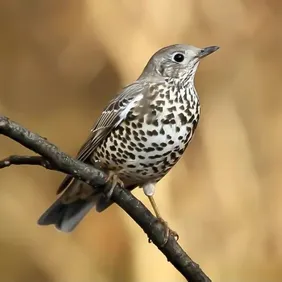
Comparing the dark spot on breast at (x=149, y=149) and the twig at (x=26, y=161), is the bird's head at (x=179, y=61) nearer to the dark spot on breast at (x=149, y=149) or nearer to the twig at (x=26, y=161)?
the dark spot on breast at (x=149, y=149)

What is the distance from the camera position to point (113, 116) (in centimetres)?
115

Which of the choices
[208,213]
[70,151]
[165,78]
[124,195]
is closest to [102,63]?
[70,151]

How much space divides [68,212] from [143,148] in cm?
27

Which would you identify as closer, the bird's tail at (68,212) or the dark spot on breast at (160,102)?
the dark spot on breast at (160,102)

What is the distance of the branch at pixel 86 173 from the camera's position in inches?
29.3

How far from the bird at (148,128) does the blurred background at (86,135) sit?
680 millimetres

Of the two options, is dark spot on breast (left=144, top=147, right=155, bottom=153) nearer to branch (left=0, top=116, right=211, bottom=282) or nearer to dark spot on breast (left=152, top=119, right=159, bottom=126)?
dark spot on breast (left=152, top=119, right=159, bottom=126)

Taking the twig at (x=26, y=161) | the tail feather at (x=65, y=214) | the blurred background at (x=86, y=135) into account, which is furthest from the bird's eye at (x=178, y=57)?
the blurred background at (x=86, y=135)

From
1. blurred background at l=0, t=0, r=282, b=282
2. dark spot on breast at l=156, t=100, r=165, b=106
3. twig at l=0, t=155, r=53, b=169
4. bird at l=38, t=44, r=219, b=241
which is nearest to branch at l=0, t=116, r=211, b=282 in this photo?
twig at l=0, t=155, r=53, b=169

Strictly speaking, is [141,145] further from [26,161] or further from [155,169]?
[26,161]

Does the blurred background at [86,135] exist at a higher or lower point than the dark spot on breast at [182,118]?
higher

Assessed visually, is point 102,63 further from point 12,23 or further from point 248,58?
point 248,58

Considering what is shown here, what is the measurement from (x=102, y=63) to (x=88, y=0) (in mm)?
203

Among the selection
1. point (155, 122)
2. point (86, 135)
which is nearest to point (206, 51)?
point (155, 122)
